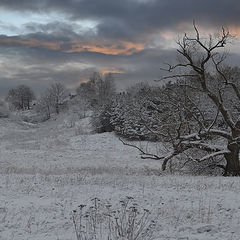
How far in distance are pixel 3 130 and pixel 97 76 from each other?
44.8 metres

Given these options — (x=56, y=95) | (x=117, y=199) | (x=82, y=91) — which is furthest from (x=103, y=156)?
(x=56, y=95)

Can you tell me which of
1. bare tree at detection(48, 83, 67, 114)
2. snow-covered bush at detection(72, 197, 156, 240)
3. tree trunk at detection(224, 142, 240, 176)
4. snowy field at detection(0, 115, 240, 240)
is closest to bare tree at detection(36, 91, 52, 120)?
bare tree at detection(48, 83, 67, 114)

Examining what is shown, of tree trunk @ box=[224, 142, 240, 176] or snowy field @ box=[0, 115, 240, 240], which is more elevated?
tree trunk @ box=[224, 142, 240, 176]

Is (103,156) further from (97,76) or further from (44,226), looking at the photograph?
(97,76)

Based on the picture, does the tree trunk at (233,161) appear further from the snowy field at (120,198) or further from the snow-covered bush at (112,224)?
the snow-covered bush at (112,224)

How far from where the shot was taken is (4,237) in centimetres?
739

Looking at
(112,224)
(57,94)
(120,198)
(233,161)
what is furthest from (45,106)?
(112,224)

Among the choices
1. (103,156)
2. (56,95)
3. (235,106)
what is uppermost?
(56,95)

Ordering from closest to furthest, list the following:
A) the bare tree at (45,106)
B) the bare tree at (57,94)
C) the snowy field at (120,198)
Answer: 1. the snowy field at (120,198)
2. the bare tree at (45,106)
3. the bare tree at (57,94)

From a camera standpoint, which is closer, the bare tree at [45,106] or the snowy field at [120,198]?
the snowy field at [120,198]

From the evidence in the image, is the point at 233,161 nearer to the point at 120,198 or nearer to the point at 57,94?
the point at 120,198

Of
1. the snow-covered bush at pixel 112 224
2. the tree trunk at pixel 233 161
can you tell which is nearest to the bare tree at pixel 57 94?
the tree trunk at pixel 233 161

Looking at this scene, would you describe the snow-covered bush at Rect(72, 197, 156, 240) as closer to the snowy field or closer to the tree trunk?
the snowy field

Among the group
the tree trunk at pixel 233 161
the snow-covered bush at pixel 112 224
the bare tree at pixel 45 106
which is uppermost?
the bare tree at pixel 45 106
